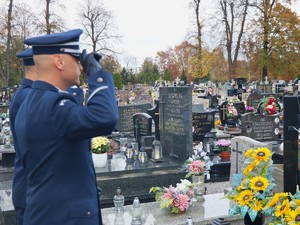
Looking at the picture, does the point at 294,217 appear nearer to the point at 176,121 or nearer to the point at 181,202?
the point at 181,202

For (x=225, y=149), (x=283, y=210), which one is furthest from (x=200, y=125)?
(x=283, y=210)

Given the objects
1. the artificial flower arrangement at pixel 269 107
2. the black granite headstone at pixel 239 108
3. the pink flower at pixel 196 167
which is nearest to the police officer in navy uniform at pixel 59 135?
the pink flower at pixel 196 167

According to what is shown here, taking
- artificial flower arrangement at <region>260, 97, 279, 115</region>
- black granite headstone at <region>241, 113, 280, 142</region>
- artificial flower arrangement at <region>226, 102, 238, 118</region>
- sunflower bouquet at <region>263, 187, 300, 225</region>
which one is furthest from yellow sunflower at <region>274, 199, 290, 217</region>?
artificial flower arrangement at <region>226, 102, 238, 118</region>

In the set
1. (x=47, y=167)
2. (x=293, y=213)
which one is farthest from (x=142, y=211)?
(x=47, y=167)

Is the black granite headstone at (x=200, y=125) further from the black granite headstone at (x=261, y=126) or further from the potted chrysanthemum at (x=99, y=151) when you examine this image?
the potted chrysanthemum at (x=99, y=151)

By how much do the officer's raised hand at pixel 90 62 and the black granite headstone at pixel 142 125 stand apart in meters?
7.40

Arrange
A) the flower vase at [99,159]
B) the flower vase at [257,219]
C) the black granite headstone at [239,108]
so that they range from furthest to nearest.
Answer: the black granite headstone at [239,108], the flower vase at [99,159], the flower vase at [257,219]

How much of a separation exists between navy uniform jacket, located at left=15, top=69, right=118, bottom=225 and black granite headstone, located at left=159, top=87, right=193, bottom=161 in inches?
221

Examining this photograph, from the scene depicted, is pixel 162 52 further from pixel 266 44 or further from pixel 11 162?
pixel 11 162

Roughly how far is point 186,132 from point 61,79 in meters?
5.84

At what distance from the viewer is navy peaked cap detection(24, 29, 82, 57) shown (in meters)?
2.45

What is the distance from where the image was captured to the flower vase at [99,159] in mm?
7661

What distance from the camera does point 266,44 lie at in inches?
1469

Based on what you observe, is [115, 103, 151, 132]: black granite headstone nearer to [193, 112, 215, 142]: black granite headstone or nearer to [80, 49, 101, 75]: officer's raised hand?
[193, 112, 215, 142]: black granite headstone
